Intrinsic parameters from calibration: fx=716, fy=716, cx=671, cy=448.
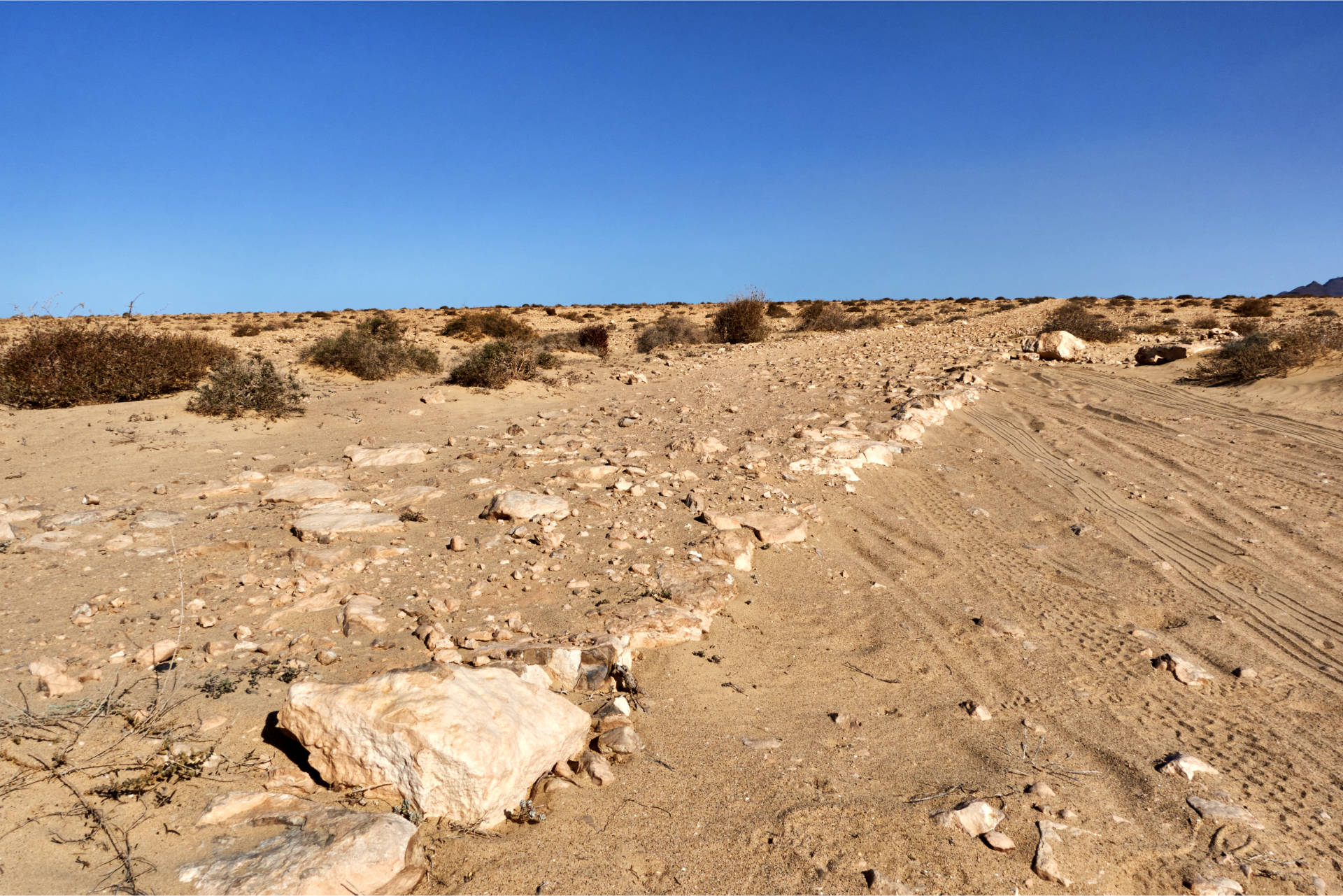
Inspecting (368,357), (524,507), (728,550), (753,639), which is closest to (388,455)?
(524,507)

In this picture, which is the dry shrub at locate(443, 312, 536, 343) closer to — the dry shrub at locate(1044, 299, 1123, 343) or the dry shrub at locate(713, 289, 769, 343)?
the dry shrub at locate(713, 289, 769, 343)

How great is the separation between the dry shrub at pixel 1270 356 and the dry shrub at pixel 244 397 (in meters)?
13.0

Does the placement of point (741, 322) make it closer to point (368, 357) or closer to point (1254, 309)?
point (368, 357)

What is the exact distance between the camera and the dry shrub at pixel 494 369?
1041cm

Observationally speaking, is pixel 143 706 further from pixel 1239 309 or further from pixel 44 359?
pixel 1239 309

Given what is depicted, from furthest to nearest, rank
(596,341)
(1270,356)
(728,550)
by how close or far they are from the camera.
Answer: (596,341) < (1270,356) < (728,550)

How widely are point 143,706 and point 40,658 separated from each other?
0.85 meters

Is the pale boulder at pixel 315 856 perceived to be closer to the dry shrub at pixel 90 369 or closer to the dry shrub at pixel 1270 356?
the dry shrub at pixel 90 369

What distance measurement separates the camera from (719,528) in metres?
5.20

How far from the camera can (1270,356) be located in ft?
34.6

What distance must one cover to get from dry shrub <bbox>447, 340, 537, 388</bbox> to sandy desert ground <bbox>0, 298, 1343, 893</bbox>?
2.20 meters

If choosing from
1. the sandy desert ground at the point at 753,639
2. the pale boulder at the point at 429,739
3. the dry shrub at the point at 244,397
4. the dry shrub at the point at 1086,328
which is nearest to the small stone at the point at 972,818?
the sandy desert ground at the point at 753,639

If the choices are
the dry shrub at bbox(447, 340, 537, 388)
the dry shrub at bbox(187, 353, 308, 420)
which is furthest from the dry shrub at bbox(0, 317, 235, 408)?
the dry shrub at bbox(447, 340, 537, 388)

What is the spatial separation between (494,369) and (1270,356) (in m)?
11.4
